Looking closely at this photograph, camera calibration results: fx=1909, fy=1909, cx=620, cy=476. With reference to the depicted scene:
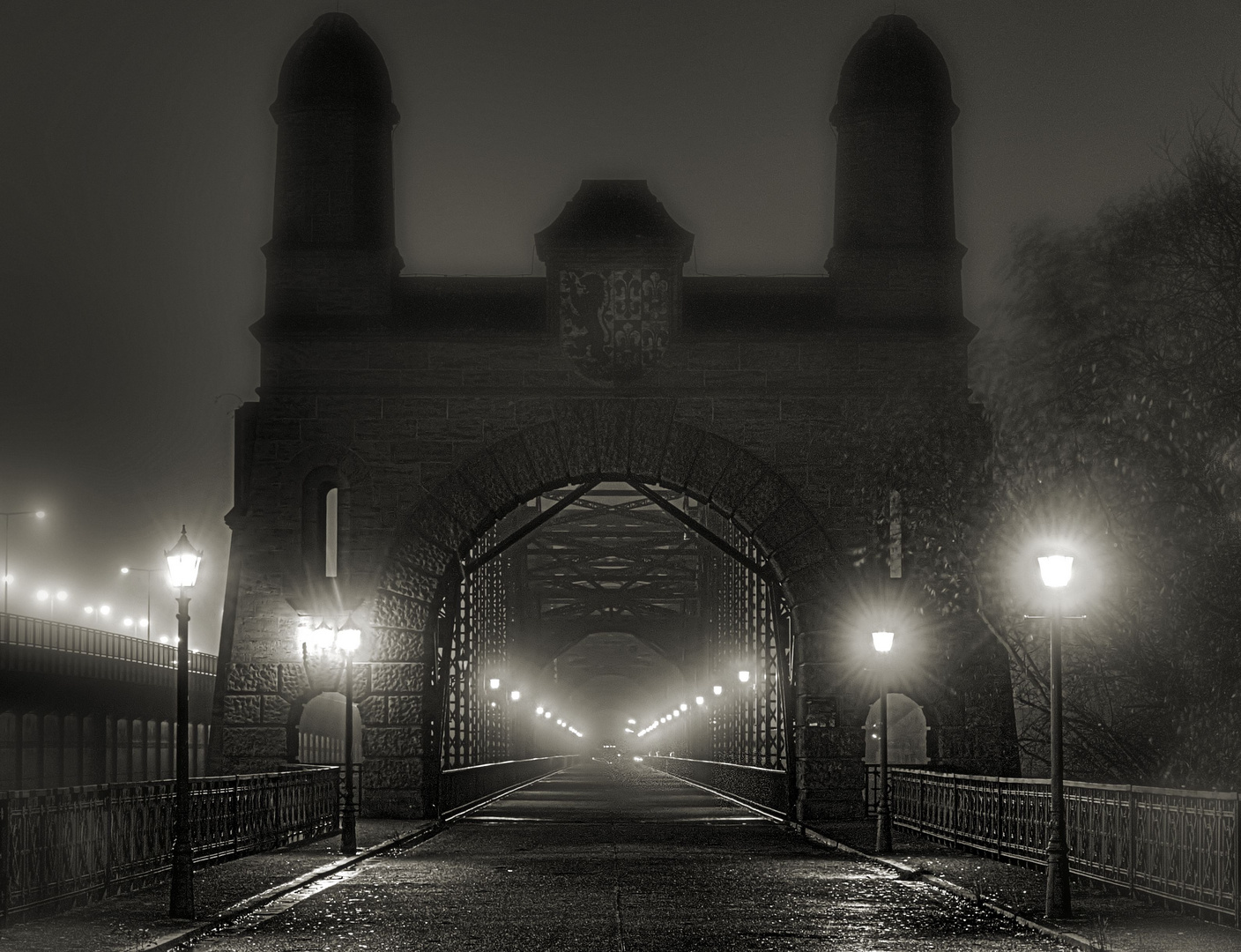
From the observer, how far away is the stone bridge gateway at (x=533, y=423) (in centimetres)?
3622

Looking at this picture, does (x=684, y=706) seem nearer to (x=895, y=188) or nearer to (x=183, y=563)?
(x=895, y=188)

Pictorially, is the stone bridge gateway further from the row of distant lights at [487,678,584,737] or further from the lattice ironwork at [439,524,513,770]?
the row of distant lights at [487,678,584,737]

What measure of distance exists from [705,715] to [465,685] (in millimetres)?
39874

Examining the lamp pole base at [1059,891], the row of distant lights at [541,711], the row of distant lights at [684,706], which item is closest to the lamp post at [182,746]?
the lamp pole base at [1059,891]

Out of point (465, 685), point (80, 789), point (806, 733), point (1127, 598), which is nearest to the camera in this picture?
point (80, 789)

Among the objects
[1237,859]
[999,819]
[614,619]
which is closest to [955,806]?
[999,819]

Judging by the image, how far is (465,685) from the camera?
5209 cm

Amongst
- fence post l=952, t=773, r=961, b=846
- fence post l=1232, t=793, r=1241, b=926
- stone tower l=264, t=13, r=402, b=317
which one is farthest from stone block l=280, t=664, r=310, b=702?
fence post l=1232, t=793, r=1241, b=926

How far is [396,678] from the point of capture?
3644 centimetres

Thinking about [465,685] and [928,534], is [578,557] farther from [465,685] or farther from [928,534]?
[928,534]

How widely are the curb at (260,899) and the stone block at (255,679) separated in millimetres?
6461

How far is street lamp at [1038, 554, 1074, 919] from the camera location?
16.8m

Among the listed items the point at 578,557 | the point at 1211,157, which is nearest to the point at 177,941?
the point at 1211,157

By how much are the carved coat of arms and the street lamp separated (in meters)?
19.2
